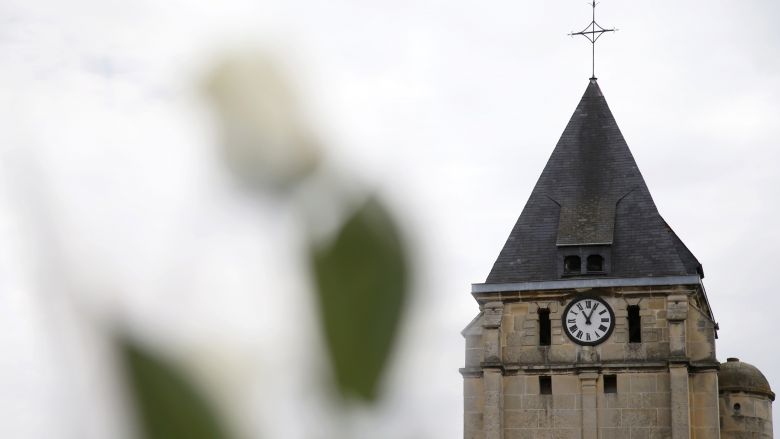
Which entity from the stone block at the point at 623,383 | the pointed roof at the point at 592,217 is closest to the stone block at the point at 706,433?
the stone block at the point at 623,383

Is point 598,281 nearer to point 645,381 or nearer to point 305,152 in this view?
point 645,381

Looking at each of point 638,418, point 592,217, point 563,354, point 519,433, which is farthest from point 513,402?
point 592,217

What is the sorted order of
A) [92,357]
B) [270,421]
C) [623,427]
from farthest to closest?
[623,427]
[270,421]
[92,357]

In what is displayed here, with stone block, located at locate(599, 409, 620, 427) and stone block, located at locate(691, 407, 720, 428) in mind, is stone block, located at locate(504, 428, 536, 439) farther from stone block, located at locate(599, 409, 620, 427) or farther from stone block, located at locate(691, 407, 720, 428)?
stone block, located at locate(691, 407, 720, 428)

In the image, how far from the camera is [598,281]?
37500 mm

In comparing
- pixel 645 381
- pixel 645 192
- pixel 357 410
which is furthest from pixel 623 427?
pixel 357 410

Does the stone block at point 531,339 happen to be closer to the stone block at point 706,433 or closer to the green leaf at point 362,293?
the stone block at point 706,433

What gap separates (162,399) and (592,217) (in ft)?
122

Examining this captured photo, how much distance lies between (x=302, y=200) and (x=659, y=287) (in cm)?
3593

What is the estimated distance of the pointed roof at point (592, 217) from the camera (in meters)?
38.1

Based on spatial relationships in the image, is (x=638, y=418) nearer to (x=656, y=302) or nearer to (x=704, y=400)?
(x=704, y=400)

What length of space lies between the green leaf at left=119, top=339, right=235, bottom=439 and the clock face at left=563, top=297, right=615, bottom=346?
35748mm

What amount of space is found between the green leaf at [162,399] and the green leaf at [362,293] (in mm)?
246

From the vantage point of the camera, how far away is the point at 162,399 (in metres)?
2.14
